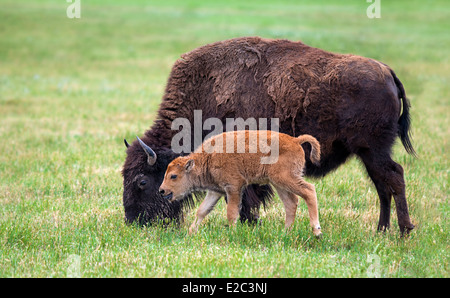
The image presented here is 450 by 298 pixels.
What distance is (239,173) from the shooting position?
20.6 feet

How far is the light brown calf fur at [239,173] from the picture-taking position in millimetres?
6121

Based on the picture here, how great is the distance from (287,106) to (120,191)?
2937 mm

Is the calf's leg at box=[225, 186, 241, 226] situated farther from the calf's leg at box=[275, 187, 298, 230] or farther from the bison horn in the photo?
the bison horn

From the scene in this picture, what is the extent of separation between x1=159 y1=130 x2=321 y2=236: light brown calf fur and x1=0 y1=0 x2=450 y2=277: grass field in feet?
1.08

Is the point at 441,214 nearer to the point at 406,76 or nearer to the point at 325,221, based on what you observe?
the point at 325,221

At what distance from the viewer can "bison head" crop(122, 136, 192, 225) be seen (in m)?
6.81

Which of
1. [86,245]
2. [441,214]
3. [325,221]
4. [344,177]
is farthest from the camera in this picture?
[344,177]

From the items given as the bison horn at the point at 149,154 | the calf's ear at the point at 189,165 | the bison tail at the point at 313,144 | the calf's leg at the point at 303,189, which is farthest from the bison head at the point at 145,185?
the bison tail at the point at 313,144

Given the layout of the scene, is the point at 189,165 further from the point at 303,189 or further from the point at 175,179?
the point at 303,189

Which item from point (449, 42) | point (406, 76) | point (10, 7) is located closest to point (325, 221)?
point (406, 76)

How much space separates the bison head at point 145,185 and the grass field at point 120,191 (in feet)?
0.89

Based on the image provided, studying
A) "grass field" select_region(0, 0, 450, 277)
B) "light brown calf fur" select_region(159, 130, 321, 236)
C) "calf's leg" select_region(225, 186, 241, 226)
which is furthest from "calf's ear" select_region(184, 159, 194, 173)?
"grass field" select_region(0, 0, 450, 277)

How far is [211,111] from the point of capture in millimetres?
7125

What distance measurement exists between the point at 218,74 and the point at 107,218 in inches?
87.5
